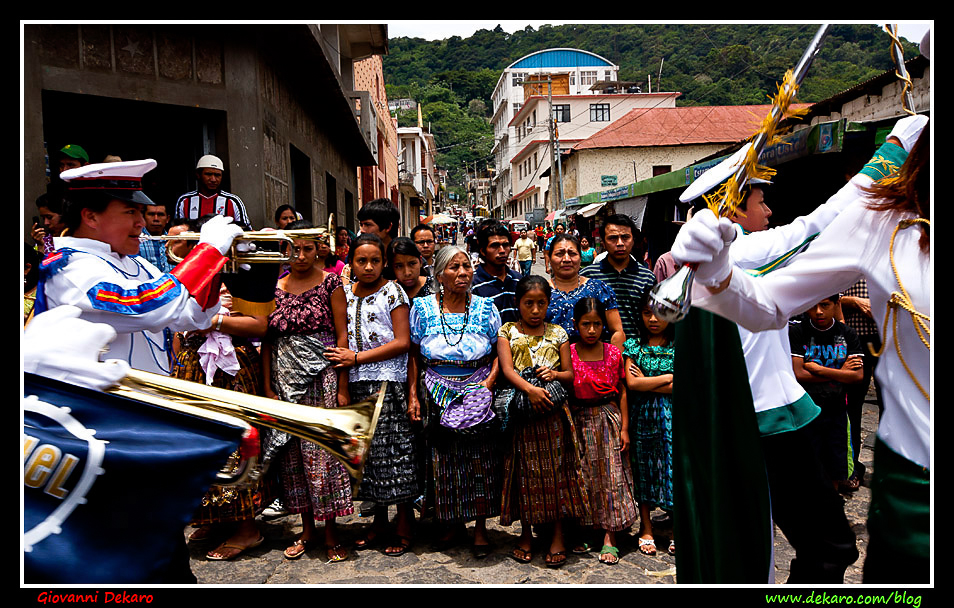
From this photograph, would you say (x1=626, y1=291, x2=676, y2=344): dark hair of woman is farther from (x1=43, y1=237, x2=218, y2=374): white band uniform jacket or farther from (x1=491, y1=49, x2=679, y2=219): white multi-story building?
(x1=491, y1=49, x2=679, y2=219): white multi-story building

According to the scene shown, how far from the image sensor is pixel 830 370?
4352 millimetres

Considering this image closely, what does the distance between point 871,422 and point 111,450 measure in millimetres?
6043

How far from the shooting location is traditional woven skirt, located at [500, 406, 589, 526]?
383cm

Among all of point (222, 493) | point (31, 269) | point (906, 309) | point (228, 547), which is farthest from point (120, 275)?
point (906, 309)

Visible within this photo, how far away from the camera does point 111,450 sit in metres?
2.06

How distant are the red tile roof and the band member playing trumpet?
94.7 ft

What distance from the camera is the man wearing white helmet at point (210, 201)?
5879mm

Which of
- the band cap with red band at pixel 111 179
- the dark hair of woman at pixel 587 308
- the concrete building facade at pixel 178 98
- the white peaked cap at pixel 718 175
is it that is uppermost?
the concrete building facade at pixel 178 98

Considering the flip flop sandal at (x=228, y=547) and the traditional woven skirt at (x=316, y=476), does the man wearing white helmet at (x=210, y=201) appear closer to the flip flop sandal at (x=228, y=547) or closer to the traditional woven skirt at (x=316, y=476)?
the traditional woven skirt at (x=316, y=476)

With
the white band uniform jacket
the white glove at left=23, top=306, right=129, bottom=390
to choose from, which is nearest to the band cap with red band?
the white band uniform jacket

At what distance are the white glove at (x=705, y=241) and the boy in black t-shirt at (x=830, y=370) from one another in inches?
113

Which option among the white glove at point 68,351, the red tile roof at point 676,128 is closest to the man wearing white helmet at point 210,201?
the white glove at point 68,351

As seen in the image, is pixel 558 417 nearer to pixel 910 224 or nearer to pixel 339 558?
pixel 339 558

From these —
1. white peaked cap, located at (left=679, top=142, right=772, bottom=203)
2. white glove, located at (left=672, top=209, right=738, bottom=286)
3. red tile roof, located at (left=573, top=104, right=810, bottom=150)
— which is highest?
red tile roof, located at (left=573, top=104, right=810, bottom=150)
